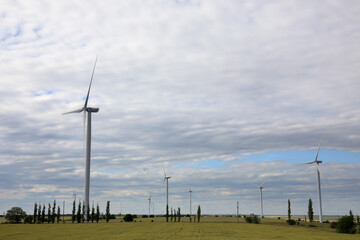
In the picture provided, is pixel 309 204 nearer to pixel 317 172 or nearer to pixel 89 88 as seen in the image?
pixel 317 172

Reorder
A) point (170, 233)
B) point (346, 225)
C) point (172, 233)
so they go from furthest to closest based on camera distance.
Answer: point (346, 225), point (172, 233), point (170, 233)

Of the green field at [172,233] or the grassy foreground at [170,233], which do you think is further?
the green field at [172,233]

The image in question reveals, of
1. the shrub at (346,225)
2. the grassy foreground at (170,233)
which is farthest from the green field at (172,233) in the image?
the shrub at (346,225)

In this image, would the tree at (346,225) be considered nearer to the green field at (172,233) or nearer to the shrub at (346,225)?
the shrub at (346,225)

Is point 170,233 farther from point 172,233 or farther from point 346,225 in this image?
point 346,225

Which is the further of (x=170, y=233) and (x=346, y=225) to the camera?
(x=346, y=225)

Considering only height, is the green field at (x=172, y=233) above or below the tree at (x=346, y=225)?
below

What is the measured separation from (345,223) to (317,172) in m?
73.2

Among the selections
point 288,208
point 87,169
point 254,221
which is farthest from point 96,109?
point 288,208

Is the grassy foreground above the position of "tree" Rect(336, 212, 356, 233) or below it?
below

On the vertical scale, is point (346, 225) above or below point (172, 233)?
above

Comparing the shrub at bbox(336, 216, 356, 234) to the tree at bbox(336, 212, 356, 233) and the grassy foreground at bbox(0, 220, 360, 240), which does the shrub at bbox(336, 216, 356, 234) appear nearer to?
the tree at bbox(336, 212, 356, 233)

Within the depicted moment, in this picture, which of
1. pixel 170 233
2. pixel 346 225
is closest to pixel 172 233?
pixel 170 233

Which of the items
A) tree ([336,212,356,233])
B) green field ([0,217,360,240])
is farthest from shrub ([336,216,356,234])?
green field ([0,217,360,240])
